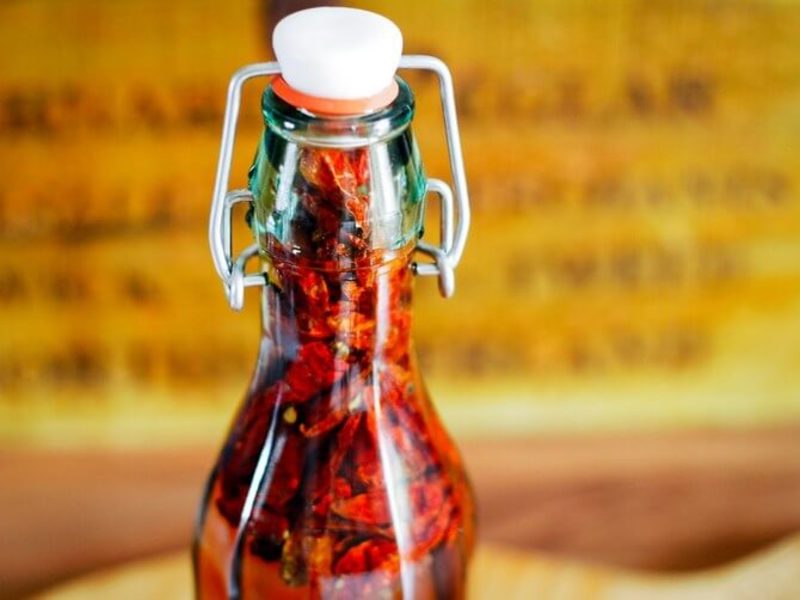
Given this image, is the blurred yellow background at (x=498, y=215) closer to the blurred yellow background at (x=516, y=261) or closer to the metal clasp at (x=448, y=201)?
the blurred yellow background at (x=516, y=261)

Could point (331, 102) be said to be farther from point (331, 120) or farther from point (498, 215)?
point (498, 215)

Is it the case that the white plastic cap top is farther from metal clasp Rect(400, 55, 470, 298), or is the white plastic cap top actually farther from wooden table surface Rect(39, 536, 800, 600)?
wooden table surface Rect(39, 536, 800, 600)

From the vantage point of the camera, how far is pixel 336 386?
0.38 m

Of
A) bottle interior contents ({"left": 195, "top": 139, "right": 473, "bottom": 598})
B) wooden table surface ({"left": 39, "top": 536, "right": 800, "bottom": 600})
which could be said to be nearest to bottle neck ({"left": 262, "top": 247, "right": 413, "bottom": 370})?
bottle interior contents ({"left": 195, "top": 139, "right": 473, "bottom": 598})

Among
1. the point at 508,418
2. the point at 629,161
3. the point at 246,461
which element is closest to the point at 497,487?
the point at 508,418

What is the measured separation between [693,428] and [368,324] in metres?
0.39

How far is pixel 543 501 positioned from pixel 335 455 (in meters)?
0.32

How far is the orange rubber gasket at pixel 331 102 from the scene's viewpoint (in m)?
0.33

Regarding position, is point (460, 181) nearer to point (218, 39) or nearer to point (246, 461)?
point (246, 461)

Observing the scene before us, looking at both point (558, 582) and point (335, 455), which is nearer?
point (335, 455)

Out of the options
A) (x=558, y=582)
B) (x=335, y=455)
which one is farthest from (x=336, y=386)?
(x=558, y=582)

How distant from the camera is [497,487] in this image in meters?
0.68

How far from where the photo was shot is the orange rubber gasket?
0.33 meters

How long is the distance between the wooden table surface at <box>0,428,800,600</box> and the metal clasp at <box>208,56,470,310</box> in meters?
0.31
